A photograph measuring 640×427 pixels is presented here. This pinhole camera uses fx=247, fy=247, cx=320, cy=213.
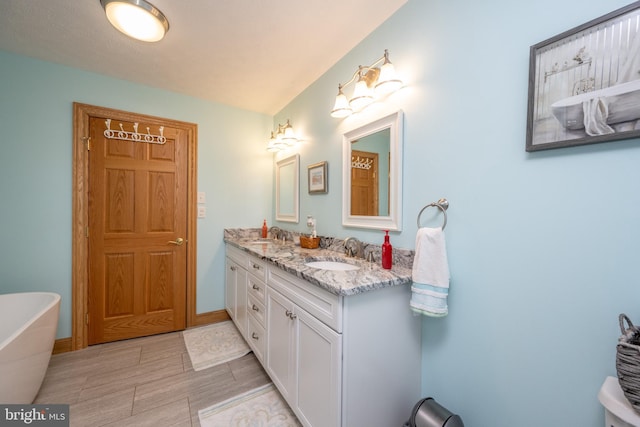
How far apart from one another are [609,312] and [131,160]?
10.7 ft

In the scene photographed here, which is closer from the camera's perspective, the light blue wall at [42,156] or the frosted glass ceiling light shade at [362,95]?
the frosted glass ceiling light shade at [362,95]

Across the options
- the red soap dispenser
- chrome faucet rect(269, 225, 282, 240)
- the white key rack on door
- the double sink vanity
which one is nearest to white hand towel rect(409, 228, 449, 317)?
the double sink vanity

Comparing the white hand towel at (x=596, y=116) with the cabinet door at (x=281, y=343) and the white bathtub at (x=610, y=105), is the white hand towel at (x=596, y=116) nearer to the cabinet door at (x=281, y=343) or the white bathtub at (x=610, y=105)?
the white bathtub at (x=610, y=105)

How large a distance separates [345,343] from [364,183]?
1035mm

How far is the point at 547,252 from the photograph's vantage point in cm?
91

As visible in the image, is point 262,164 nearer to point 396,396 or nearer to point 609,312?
point 396,396

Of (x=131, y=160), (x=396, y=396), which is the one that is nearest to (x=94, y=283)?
(x=131, y=160)

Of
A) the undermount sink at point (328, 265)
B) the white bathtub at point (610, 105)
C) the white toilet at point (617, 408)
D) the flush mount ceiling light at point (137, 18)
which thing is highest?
the flush mount ceiling light at point (137, 18)

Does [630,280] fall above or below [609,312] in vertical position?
above

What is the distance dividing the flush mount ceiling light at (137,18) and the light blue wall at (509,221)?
4.71 ft

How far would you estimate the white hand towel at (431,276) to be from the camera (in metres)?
1.12

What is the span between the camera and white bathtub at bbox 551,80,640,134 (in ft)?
2.42

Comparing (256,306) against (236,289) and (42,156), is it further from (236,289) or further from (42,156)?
(42,156)

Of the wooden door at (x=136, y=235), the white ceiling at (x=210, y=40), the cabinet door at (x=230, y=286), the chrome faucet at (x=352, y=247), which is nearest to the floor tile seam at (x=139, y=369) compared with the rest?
→ the wooden door at (x=136, y=235)
